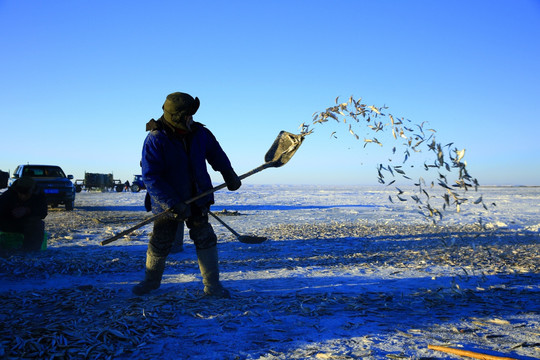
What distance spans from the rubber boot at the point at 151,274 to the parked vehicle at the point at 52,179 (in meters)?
13.7

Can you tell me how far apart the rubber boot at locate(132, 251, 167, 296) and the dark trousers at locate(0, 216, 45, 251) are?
362cm

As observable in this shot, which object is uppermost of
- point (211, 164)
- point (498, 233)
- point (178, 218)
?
point (211, 164)

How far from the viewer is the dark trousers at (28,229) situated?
6737 mm

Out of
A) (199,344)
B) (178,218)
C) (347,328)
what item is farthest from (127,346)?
(347,328)

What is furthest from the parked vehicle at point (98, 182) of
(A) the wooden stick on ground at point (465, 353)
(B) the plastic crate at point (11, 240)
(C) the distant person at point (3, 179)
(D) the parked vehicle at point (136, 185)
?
(A) the wooden stick on ground at point (465, 353)

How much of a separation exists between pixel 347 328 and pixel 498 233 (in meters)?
8.48

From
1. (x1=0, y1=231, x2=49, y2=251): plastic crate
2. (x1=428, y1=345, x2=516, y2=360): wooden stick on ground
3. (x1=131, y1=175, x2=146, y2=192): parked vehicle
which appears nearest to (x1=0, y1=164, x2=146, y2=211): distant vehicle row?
(x1=0, y1=231, x2=49, y2=251): plastic crate

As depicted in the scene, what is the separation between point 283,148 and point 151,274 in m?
2.14

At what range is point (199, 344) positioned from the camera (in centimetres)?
298

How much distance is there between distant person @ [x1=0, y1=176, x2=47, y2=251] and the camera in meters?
6.63

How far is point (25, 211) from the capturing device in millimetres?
6664

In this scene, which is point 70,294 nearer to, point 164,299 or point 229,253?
point 164,299

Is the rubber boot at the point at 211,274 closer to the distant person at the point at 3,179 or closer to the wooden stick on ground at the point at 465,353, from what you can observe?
the wooden stick on ground at the point at 465,353

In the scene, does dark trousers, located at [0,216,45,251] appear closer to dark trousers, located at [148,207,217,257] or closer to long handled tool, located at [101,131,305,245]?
dark trousers, located at [148,207,217,257]
